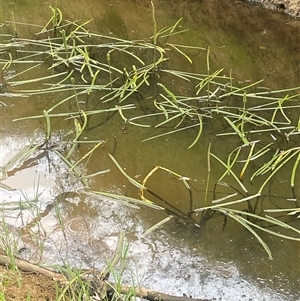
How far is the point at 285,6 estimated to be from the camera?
3.59m

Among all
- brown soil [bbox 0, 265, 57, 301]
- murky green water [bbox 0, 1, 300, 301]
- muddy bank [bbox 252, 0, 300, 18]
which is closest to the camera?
brown soil [bbox 0, 265, 57, 301]

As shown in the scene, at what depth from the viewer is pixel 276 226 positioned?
184cm

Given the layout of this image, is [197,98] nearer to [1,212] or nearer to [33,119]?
[33,119]

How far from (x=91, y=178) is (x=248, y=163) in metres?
0.73

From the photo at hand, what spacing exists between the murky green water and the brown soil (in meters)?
0.14

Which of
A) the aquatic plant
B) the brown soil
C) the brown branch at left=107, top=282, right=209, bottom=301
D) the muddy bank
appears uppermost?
the muddy bank

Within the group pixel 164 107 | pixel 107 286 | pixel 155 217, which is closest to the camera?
pixel 107 286

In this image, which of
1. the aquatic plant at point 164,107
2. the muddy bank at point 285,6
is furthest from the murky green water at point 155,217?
the muddy bank at point 285,6

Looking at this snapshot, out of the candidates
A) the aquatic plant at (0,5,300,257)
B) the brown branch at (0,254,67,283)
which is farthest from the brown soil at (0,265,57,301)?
the aquatic plant at (0,5,300,257)

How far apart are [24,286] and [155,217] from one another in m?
0.59

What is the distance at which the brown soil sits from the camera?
58.6 inches

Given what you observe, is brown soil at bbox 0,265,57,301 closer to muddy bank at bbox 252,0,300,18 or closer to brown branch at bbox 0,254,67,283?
brown branch at bbox 0,254,67,283

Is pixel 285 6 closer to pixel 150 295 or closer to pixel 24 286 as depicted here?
pixel 150 295

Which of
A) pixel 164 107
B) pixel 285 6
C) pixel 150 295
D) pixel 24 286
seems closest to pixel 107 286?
pixel 150 295
